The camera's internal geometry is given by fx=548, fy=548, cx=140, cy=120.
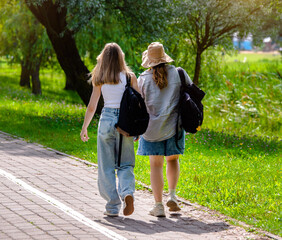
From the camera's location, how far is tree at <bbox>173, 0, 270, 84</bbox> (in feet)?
51.3

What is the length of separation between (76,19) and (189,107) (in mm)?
8997

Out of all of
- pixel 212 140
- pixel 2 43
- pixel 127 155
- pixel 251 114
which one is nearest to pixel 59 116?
pixel 212 140

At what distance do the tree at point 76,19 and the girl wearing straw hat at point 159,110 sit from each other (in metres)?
8.14

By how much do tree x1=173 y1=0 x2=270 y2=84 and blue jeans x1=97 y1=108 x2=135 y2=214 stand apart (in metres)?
10.0

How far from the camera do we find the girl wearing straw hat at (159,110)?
634 cm

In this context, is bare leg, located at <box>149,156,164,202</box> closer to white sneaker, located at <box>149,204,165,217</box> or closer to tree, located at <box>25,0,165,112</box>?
white sneaker, located at <box>149,204,165,217</box>

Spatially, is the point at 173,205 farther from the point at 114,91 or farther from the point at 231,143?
the point at 231,143

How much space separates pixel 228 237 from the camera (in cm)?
572

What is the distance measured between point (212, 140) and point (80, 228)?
7496 millimetres

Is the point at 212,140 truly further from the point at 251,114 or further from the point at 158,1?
the point at 251,114

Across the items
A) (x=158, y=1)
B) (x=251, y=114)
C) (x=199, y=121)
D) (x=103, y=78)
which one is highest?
(x=158, y=1)

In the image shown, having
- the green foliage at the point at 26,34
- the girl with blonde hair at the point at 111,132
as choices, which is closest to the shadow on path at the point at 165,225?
the girl with blonde hair at the point at 111,132

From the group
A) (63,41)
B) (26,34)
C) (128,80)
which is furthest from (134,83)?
(26,34)

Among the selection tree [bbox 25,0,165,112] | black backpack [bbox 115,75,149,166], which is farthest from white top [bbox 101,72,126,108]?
tree [bbox 25,0,165,112]
